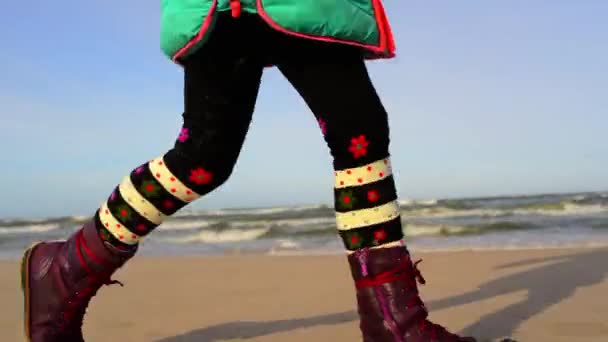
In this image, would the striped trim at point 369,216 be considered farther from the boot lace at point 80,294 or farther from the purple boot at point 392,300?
the boot lace at point 80,294

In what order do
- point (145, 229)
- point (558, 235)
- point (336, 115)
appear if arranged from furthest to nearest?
point (558, 235), point (145, 229), point (336, 115)

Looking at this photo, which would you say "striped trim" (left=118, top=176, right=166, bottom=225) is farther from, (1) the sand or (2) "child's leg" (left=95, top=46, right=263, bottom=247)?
(1) the sand

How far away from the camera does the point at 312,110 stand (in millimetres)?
1266

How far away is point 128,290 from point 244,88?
209 centimetres

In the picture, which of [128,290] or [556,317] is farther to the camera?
[128,290]

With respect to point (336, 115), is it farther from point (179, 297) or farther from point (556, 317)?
point (179, 297)

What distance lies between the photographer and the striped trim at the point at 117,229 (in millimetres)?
1478

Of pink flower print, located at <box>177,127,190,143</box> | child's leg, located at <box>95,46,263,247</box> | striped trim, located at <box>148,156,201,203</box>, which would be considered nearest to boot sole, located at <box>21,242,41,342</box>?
child's leg, located at <box>95,46,263,247</box>

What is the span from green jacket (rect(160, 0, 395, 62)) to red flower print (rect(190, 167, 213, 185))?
10.7 inches

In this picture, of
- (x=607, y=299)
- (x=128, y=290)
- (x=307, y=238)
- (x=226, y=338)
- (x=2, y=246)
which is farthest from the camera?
(x=2, y=246)

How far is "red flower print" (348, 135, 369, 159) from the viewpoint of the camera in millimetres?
1227

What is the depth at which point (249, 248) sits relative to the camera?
5.93 meters

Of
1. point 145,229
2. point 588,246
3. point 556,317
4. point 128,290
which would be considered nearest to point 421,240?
point 588,246

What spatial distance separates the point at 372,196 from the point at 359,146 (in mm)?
108
